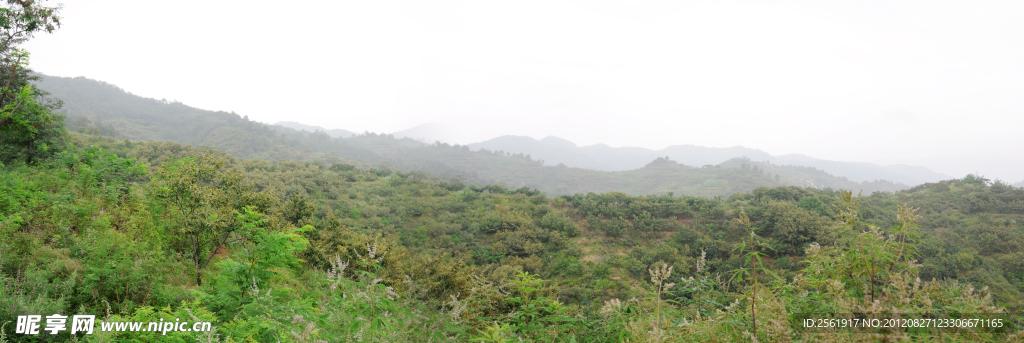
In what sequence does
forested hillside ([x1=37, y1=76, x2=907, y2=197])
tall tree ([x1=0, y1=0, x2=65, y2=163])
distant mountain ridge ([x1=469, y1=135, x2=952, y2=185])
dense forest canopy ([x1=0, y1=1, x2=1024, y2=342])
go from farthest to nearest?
1. distant mountain ridge ([x1=469, y1=135, x2=952, y2=185])
2. forested hillside ([x1=37, y1=76, x2=907, y2=197])
3. tall tree ([x1=0, y1=0, x2=65, y2=163])
4. dense forest canopy ([x1=0, y1=1, x2=1024, y2=342])

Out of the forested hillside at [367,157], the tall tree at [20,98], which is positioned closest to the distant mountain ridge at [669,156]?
the forested hillside at [367,157]

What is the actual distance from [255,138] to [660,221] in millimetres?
59993

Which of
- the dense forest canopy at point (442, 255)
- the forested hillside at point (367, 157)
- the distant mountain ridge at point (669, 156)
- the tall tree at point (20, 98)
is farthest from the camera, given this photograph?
the distant mountain ridge at point (669, 156)

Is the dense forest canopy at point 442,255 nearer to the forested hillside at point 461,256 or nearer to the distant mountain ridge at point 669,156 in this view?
the forested hillside at point 461,256

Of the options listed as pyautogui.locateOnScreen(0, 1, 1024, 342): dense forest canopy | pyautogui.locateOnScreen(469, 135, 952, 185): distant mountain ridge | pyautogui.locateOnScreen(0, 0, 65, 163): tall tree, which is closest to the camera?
pyautogui.locateOnScreen(0, 1, 1024, 342): dense forest canopy

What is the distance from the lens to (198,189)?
5.38 meters

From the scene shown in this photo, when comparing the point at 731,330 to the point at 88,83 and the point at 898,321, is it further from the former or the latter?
the point at 88,83

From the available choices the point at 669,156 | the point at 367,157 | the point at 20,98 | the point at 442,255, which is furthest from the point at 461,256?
the point at 669,156

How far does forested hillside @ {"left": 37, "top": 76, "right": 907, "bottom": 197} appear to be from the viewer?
49.9 m

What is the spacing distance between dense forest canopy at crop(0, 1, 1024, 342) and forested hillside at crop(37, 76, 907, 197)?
32379 millimetres

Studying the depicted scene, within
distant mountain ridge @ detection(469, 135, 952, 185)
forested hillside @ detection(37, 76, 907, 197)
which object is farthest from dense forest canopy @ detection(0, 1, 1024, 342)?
distant mountain ridge @ detection(469, 135, 952, 185)

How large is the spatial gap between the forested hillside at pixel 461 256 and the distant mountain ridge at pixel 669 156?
111687mm

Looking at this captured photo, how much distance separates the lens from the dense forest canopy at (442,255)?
74.6 inches

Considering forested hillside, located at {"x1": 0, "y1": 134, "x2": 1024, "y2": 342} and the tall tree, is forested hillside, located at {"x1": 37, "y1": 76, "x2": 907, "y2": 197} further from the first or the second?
the tall tree
